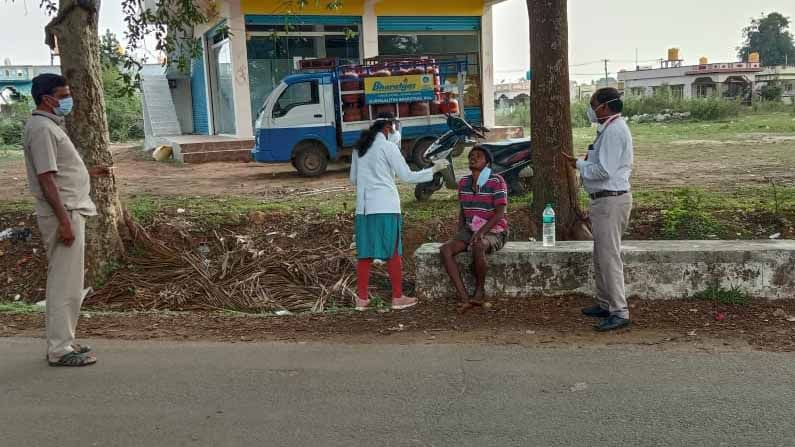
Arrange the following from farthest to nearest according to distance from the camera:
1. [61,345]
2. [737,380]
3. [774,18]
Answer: [774,18] → [61,345] → [737,380]

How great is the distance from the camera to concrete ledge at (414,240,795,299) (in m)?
5.92

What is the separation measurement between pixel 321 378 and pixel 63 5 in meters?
5.34

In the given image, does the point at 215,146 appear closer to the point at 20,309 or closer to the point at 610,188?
the point at 20,309

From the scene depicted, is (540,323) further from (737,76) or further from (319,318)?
(737,76)

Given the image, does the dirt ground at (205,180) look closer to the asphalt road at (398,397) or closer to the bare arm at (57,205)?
the bare arm at (57,205)

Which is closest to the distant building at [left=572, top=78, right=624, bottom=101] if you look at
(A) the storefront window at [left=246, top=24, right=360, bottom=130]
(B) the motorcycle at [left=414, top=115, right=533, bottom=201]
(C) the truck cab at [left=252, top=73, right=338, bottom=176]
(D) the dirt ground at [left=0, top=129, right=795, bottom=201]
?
(A) the storefront window at [left=246, top=24, right=360, bottom=130]

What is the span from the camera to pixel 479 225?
20.4 ft

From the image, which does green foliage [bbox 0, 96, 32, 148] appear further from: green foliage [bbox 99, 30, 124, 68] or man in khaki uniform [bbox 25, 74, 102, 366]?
man in khaki uniform [bbox 25, 74, 102, 366]

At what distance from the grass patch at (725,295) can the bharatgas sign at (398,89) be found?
10.1m

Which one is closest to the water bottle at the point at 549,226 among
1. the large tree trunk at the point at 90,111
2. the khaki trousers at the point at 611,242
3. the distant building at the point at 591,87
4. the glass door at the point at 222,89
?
the khaki trousers at the point at 611,242

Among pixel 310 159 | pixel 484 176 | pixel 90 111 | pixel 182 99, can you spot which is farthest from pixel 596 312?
pixel 182 99

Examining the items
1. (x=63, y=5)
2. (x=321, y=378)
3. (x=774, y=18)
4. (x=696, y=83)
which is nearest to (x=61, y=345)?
(x=321, y=378)

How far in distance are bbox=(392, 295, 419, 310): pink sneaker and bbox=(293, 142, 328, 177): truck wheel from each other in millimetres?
9071

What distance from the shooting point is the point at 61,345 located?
16.4 ft
